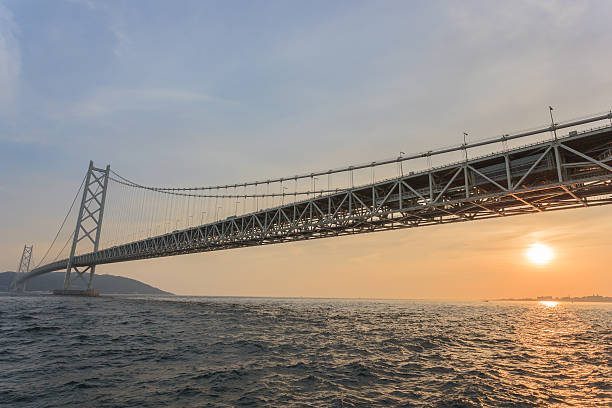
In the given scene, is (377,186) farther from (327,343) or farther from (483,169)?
(327,343)

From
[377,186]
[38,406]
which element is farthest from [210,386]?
[377,186]

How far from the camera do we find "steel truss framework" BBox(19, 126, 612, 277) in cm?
2219

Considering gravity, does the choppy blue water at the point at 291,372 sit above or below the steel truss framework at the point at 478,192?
below

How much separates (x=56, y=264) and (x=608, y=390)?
10830 centimetres

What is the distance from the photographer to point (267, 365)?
10133mm

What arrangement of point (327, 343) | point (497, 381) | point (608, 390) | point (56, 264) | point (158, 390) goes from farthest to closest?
point (56, 264) < point (327, 343) < point (497, 381) < point (608, 390) < point (158, 390)

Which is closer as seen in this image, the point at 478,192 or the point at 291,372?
the point at 291,372

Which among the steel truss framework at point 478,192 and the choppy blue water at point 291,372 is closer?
the choppy blue water at point 291,372

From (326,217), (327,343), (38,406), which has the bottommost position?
(327,343)

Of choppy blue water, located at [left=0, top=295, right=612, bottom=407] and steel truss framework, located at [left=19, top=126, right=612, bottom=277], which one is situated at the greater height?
steel truss framework, located at [left=19, top=126, right=612, bottom=277]

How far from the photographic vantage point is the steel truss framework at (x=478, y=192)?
72.8 feet

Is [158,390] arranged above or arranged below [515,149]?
below

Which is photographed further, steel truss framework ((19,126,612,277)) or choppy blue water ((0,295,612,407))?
steel truss framework ((19,126,612,277))

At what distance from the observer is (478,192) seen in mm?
28594
